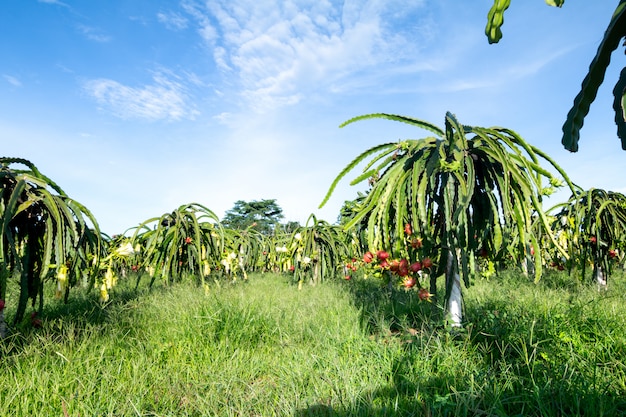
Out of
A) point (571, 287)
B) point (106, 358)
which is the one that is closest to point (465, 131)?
point (106, 358)

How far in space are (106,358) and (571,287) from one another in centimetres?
623

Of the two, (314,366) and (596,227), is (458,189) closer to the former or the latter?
(314,366)

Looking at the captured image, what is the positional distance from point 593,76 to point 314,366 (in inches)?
89.7

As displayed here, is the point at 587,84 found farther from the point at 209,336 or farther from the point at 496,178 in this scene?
the point at 209,336

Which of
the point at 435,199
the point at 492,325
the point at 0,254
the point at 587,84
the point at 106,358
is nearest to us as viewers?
the point at 587,84

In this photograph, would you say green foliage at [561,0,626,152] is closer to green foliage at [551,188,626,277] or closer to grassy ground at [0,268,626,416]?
grassy ground at [0,268,626,416]

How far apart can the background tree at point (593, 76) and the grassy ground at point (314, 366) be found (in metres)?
1.40

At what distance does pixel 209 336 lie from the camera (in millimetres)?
3102

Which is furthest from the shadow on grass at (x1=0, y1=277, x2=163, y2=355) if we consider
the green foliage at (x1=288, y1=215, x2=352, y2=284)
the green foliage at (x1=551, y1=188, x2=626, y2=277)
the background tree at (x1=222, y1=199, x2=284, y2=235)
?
the background tree at (x1=222, y1=199, x2=284, y2=235)

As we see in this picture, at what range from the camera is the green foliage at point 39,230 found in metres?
2.59

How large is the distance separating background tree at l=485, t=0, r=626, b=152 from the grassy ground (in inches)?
55.2

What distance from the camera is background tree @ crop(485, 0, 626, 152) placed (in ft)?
2.74

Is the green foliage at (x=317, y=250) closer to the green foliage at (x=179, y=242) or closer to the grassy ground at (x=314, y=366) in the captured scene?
the green foliage at (x=179, y=242)

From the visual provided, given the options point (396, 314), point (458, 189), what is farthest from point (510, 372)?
point (396, 314)
